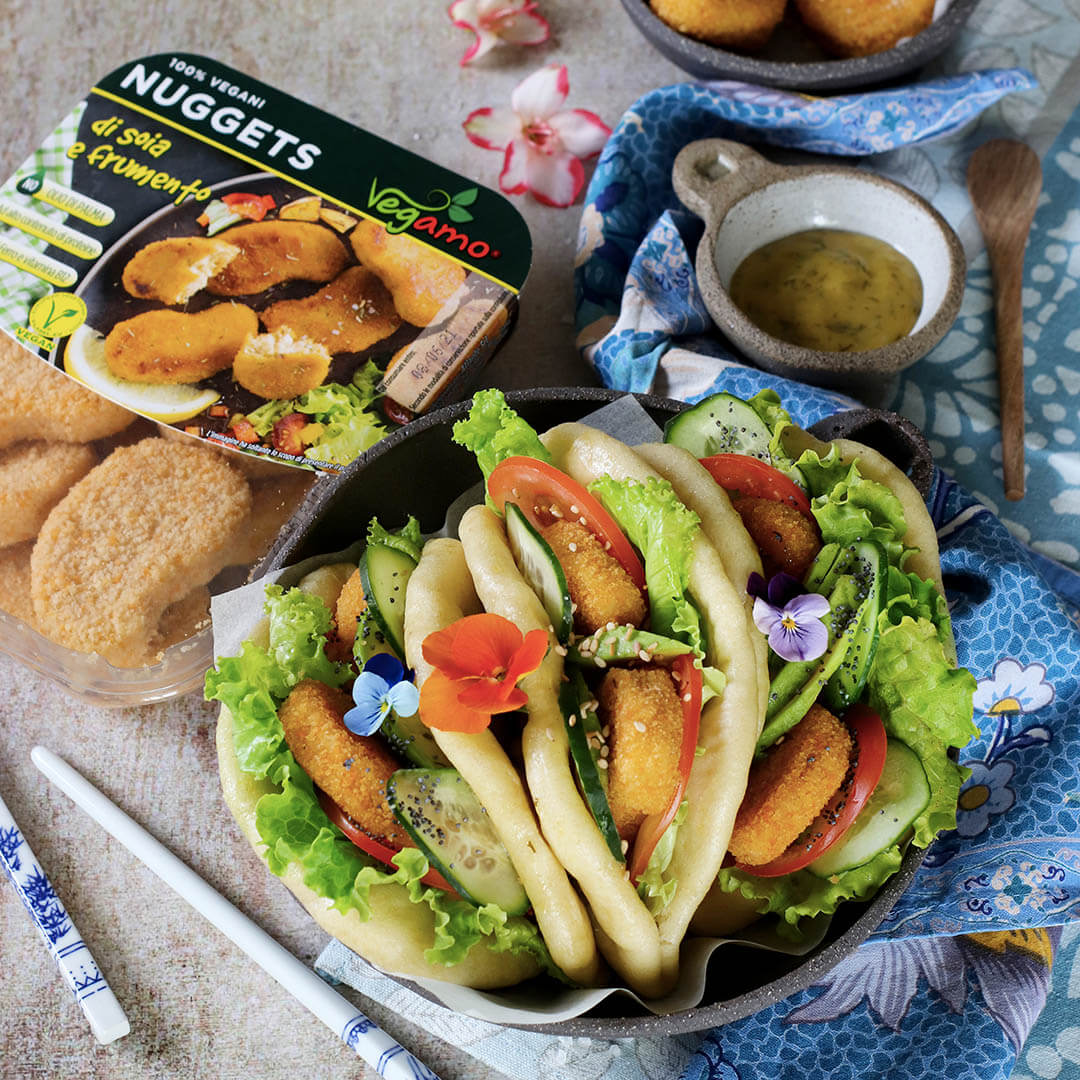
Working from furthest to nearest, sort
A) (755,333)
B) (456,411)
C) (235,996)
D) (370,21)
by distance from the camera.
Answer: (370,21)
(755,333)
(235,996)
(456,411)

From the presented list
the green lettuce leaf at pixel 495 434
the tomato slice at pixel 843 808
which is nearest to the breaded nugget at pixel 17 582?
the green lettuce leaf at pixel 495 434

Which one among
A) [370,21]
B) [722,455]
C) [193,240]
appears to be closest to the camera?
[722,455]

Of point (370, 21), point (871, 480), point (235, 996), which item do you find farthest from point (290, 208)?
point (235, 996)

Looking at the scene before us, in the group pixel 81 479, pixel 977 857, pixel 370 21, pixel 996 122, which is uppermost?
pixel 370 21

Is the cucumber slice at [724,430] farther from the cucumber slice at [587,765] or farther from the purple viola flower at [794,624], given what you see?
the cucumber slice at [587,765]

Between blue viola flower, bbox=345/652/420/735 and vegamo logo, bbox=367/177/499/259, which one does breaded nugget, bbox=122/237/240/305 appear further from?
blue viola flower, bbox=345/652/420/735

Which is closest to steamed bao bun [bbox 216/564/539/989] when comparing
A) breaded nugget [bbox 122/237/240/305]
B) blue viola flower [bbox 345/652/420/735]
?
blue viola flower [bbox 345/652/420/735]

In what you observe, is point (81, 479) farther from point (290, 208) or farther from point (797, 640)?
point (797, 640)
